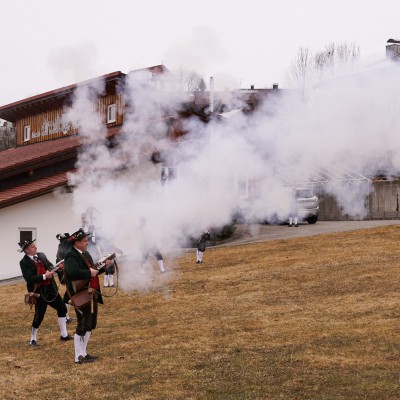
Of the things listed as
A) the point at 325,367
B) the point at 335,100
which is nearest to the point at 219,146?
the point at 335,100

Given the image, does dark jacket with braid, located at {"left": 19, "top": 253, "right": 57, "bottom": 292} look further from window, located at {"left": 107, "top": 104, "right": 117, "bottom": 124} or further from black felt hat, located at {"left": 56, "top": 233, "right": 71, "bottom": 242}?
window, located at {"left": 107, "top": 104, "right": 117, "bottom": 124}

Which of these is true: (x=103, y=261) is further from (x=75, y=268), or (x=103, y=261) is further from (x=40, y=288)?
(x=40, y=288)

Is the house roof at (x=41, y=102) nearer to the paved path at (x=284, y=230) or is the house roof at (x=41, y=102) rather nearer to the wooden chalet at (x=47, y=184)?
the wooden chalet at (x=47, y=184)

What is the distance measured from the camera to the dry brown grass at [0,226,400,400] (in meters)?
9.88

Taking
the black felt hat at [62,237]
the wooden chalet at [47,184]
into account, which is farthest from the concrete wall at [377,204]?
the black felt hat at [62,237]

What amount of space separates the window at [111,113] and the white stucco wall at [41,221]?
6.61 metres

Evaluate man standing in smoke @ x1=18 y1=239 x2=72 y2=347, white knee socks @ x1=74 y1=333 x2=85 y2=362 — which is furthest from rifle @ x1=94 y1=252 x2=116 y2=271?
man standing in smoke @ x1=18 y1=239 x2=72 y2=347

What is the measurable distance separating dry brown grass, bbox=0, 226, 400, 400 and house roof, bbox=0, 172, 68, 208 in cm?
657

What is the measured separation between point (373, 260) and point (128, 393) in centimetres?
1270

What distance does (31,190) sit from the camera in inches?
1121

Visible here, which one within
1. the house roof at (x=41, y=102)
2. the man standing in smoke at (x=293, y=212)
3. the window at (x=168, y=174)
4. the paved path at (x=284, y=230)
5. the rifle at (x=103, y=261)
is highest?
the house roof at (x=41, y=102)

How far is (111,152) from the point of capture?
2797cm

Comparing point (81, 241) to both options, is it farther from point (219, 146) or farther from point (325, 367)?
point (219, 146)

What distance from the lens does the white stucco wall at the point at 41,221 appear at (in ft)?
92.1
